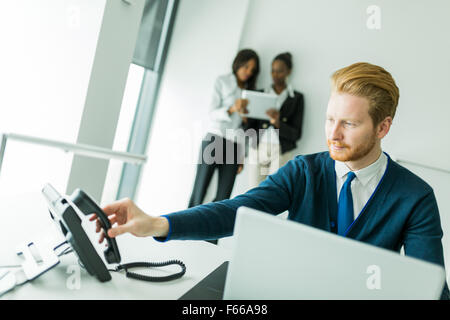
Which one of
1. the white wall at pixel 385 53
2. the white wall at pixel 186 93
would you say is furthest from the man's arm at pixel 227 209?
the white wall at pixel 186 93

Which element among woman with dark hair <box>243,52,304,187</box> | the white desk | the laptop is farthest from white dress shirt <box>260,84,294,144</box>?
the laptop

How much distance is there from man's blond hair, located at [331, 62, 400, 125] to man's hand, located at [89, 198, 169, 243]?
25.2 inches

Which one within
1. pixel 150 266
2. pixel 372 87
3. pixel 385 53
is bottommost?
pixel 150 266

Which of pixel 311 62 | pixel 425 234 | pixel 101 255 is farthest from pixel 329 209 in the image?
pixel 311 62

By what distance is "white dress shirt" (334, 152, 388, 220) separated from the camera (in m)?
1.13

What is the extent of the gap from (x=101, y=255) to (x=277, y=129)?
7.31 ft

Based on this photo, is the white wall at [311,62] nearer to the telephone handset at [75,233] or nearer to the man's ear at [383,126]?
the man's ear at [383,126]

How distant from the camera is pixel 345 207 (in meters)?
1.11

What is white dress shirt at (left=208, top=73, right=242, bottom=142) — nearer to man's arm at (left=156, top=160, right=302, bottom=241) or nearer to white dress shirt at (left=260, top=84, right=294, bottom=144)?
white dress shirt at (left=260, top=84, right=294, bottom=144)

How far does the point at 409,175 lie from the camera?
1.17 meters

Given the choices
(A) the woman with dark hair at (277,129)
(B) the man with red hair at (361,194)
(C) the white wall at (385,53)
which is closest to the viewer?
(B) the man with red hair at (361,194)

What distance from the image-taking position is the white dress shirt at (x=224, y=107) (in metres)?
2.94

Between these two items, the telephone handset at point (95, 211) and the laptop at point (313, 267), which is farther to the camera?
the telephone handset at point (95, 211)

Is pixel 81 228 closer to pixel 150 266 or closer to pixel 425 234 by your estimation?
pixel 150 266
